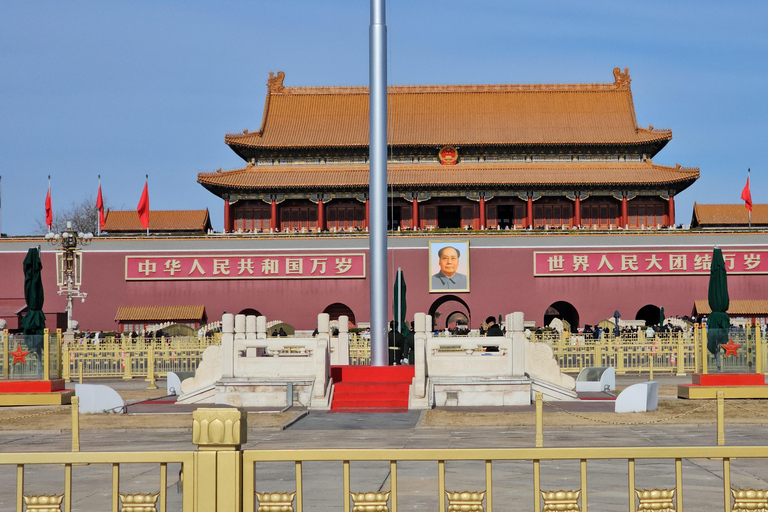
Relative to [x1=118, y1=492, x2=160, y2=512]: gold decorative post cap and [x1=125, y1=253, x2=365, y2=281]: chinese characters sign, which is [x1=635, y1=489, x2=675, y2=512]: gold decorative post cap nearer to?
[x1=118, y1=492, x2=160, y2=512]: gold decorative post cap

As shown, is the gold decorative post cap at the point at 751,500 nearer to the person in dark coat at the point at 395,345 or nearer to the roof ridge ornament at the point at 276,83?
the person in dark coat at the point at 395,345

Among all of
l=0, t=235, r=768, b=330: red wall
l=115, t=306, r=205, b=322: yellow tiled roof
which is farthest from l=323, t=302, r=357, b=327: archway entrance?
l=115, t=306, r=205, b=322: yellow tiled roof

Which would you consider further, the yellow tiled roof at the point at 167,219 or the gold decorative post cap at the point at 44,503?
the yellow tiled roof at the point at 167,219

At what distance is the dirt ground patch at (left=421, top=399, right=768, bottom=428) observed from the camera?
15430 mm

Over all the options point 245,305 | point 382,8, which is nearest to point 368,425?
point 382,8

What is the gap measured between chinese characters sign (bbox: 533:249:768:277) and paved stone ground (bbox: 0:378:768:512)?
94.5ft

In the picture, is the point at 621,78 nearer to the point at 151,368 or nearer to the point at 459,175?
the point at 459,175

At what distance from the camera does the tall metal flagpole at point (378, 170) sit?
19.0 meters

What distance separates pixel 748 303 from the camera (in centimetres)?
4316

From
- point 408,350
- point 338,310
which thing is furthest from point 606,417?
point 338,310

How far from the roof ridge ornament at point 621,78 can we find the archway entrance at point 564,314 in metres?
11.8

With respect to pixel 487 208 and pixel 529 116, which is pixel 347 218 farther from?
pixel 529 116

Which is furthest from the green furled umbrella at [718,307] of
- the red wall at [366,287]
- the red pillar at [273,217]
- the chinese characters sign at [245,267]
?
the red pillar at [273,217]

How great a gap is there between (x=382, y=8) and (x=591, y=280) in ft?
89.7
